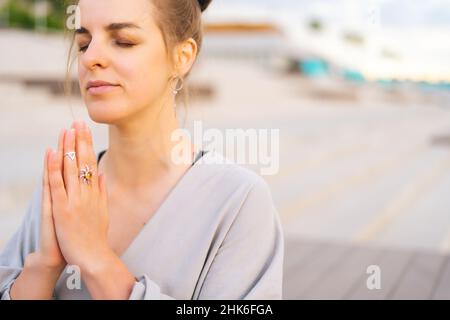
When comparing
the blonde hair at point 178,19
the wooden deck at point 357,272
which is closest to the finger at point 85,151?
the blonde hair at point 178,19

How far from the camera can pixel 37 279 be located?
124 cm

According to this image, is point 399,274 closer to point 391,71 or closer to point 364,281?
point 364,281

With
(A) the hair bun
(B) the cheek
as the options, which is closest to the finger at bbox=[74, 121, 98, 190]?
(B) the cheek

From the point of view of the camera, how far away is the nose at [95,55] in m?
1.22

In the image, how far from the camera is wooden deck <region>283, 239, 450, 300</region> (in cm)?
314

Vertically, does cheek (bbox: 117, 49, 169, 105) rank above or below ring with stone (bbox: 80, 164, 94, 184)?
above

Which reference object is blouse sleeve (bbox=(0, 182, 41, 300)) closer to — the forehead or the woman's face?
the woman's face

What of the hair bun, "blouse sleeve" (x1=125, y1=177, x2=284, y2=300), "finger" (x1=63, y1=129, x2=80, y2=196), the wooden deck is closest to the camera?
"finger" (x1=63, y1=129, x2=80, y2=196)

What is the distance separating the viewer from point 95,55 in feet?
4.01

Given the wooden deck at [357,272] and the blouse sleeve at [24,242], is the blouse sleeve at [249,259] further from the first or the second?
the wooden deck at [357,272]

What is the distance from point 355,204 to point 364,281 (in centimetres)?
A: 340

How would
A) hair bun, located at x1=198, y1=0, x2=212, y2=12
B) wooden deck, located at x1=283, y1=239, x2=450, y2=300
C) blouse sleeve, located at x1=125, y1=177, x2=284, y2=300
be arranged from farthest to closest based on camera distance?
wooden deck, located at x1=283, y1=239, x2=450, y2=300 < hair bun, located at x1=198, y1=0, x2=212, y2=12 < blouse sleeve, located at x1=125, y1=177, x2=284, y2=300

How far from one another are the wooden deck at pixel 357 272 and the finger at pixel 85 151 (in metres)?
2.05

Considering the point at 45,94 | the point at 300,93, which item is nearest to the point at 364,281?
the point at 45,94
